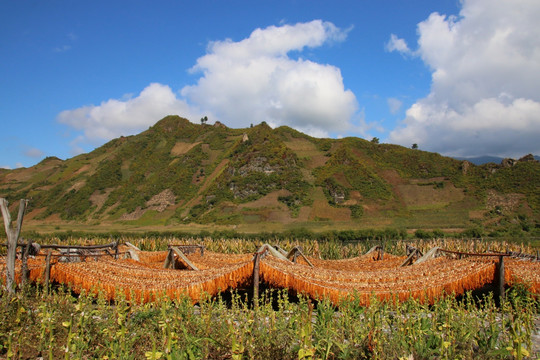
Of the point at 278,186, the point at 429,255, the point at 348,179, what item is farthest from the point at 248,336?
the point at 348,179

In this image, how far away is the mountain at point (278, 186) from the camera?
53.8 m

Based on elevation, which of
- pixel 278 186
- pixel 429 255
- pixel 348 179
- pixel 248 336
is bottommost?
pixel 429 255

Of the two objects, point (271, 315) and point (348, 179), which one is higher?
point (348, 179)

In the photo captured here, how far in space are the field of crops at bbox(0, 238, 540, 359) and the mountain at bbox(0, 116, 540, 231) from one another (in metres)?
44.5

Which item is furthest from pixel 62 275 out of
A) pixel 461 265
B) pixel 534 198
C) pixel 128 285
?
pixel 534 198

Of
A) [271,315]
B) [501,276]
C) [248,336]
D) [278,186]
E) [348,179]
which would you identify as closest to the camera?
[248,336]

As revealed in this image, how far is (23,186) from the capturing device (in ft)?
298

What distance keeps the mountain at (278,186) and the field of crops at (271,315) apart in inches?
1751

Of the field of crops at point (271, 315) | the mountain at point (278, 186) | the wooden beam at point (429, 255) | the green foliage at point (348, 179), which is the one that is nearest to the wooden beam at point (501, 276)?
the field of crops at point (271, 315)

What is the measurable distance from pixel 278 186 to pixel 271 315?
201 feet

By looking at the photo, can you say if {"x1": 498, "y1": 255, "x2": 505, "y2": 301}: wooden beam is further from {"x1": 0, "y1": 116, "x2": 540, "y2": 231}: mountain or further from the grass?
{"x1": 0, "y1": 116, "x2": 540, "y2": 231}: mountain

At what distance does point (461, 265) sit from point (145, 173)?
85.2 m

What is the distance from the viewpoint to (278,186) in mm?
64750

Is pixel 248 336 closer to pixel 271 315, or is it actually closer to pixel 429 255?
pixel 271 315
